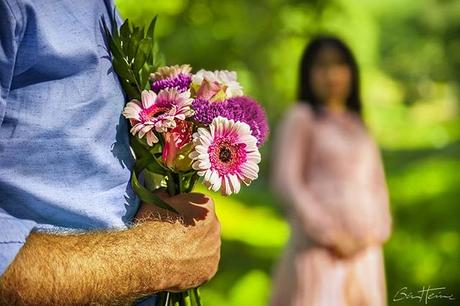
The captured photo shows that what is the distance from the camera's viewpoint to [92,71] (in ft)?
4.33

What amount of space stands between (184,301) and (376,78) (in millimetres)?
8294

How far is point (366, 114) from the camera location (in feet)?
24.8

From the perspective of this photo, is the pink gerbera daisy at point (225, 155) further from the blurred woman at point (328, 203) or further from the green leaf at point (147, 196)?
the blurred woman at point (328, 203)

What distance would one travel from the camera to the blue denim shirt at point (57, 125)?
121 cm

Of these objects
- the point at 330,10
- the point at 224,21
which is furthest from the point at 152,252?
the point at 330,10

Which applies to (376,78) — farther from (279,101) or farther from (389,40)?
(279,101)

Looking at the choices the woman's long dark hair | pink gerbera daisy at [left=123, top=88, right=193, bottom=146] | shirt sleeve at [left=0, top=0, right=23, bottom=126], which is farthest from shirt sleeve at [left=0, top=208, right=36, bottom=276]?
the woman's long dark hair

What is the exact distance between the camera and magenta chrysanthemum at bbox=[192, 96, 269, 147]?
1.39 m

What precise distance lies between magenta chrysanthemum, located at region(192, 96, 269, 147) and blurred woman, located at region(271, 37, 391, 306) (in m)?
3.10

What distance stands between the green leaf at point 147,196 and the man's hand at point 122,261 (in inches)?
0.4

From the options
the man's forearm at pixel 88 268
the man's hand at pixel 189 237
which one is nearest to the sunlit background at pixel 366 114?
the man's hand at pixel 189 237

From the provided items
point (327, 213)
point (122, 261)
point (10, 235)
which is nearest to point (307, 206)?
point (327, 213)

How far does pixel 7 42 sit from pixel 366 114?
21.4 feet
